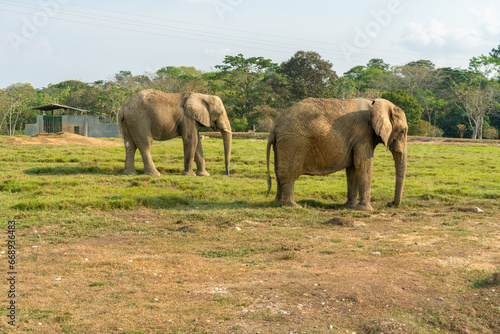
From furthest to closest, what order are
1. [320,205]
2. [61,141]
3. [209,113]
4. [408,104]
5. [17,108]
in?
[17,108] < [408,104] < [61,141] < [209,113] < [320,205]

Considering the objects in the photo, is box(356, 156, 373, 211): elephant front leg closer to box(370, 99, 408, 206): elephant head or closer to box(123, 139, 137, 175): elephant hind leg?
box(370, 99, 408, 206): elephant head

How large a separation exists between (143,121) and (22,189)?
4.42m

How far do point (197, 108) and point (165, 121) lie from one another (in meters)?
1.13

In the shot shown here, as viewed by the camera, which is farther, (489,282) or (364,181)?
(364,181)

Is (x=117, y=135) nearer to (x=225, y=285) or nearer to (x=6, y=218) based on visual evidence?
(x=6, y=218)

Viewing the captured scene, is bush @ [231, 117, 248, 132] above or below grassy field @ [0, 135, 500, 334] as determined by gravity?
above

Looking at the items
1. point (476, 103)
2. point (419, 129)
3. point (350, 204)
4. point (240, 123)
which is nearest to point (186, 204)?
point (350, 204)

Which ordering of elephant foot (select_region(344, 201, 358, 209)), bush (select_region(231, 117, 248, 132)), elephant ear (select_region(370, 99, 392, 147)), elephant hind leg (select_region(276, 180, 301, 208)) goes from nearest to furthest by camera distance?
1. elephant ear (select_region(370, 99, 392, 147))
2. elephant hind leg (select_region(276, 180, 301, 208))
3. elephant foot (select_region(344, 201, 358, 209))
4. bush (select_region(231, 117, 248, 132))

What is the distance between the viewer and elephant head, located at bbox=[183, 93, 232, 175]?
53.5ft

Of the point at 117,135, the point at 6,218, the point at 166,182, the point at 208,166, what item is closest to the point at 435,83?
the point at 117,135

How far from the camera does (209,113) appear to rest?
16.8m

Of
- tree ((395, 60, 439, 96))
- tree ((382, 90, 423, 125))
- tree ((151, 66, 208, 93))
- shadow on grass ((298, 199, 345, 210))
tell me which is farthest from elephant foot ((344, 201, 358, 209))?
tree ((395, 60, 439, 96))

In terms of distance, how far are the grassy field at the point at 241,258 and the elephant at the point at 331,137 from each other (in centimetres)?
87

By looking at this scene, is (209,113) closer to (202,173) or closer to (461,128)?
(202,173)
